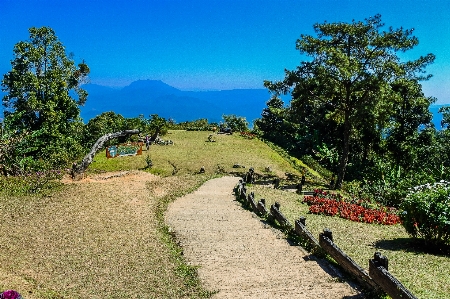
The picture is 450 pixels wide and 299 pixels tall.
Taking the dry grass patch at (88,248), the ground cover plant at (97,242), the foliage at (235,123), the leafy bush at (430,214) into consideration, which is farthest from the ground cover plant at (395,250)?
the foliage at (235,123)

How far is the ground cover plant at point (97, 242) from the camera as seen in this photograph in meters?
8.91

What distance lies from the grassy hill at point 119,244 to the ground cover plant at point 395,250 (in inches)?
0.9

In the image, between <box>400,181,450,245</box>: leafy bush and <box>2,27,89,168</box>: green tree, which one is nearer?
<box>400,181,450,245</box>: leafy bush

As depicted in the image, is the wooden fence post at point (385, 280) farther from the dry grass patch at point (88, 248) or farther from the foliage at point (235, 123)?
the foliage at point (235, 123)

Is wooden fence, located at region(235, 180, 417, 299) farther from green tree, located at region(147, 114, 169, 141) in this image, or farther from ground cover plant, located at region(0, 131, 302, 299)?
green tree, located at region(147, 114, 169, 141)

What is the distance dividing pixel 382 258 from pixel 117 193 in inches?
584

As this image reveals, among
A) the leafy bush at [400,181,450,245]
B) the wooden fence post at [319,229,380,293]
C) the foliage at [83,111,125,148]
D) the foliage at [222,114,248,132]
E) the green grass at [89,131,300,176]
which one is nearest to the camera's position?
the wooden fence post at [319,229,380,293]

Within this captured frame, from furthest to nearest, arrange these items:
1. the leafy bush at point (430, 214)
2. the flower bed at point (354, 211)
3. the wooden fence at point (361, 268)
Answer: the flower bed at point (354, 211) → the leafy bush at point (430, 214) → the wooden fence at point (361, 268)

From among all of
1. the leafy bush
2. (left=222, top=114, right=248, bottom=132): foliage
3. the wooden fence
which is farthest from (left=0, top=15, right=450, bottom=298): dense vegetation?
(left=222, top=114, right=248, bottom=132): foliage

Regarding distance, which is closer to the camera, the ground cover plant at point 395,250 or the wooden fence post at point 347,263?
the wooden fence post at point 347,263

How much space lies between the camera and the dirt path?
332 inches

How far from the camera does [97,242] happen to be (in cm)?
1233

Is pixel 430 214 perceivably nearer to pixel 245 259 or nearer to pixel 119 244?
pixel 245 259

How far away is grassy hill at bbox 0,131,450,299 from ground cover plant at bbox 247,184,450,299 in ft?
0.08
